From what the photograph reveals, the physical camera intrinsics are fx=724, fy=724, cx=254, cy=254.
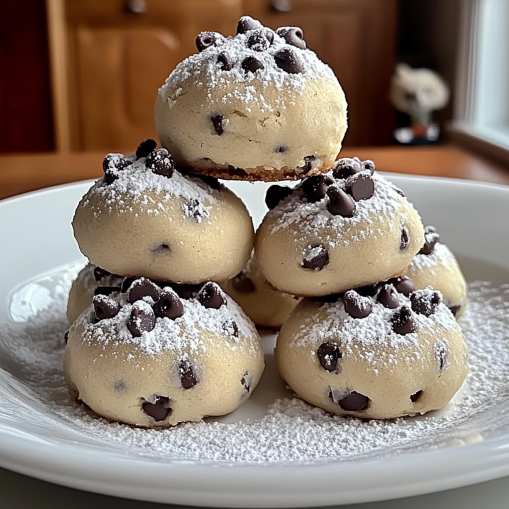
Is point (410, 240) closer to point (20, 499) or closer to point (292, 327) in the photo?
point (292, 327)

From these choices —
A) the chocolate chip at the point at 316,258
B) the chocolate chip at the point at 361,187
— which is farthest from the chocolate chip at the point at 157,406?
the chocolate chip at the point at 361,187

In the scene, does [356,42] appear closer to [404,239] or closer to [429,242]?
[429,242]

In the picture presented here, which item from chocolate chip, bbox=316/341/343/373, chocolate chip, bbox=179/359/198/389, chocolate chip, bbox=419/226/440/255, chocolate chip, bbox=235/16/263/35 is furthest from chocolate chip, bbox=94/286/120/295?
chocolate chip, bbox=419/226/440/255

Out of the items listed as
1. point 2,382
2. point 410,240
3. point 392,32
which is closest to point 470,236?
point 410,240

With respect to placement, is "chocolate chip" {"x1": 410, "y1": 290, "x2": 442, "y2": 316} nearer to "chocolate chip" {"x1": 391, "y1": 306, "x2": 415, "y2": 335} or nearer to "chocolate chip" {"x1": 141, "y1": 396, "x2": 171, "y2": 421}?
"chocolate chip" {"x1": 391, "y1": 306, "x2": 415, "y2": 335}

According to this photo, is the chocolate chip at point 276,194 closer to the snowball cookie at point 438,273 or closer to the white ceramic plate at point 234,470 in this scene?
the snowball cookie at point 438,273

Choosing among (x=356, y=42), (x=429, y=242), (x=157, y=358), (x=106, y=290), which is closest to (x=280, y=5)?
(x=356, y=42)

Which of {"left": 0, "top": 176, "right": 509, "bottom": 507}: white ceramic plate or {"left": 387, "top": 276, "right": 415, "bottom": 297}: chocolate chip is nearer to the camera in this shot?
{"left": 0, "top": 176, "right": 509, "bottom": 507}: white ceramic plate

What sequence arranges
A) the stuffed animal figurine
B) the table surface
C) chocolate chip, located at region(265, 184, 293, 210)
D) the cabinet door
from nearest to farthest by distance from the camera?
1. chocolate chip, located at region(265, 184, 293, 210)
2. the table surface
3. the stuffed animal figurine
4. the cabinet door
